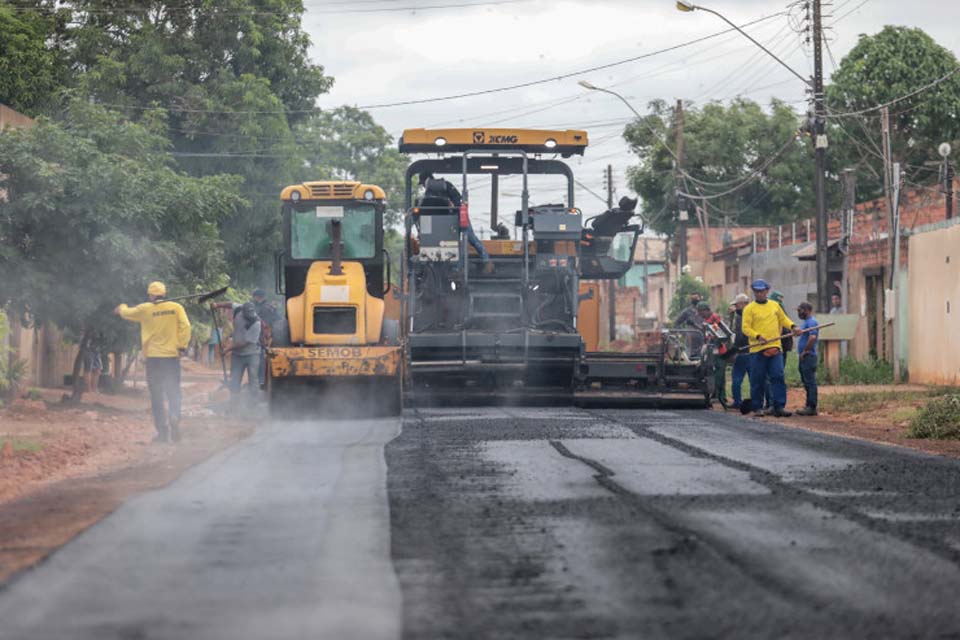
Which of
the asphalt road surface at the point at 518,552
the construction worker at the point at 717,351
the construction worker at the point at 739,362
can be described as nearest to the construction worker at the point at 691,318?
the construction worker at the point at 717,351

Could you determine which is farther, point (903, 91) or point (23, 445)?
point (903, 91)

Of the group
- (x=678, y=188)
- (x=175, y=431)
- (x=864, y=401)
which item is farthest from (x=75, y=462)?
(x=678, y=188)

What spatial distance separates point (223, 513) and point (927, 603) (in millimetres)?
4584

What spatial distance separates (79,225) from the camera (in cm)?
2047

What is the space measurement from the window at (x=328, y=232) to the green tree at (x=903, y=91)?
34705mm

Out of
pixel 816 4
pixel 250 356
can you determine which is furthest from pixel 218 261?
pixel 816 4

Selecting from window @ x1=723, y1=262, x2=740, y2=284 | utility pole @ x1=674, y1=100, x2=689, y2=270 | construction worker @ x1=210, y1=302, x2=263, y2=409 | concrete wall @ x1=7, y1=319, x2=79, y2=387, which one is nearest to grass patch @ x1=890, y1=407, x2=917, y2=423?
construction worker @ x1=210, y1=302, x2=263, y2=409

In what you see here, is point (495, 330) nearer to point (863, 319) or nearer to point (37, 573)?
point (37, 573)

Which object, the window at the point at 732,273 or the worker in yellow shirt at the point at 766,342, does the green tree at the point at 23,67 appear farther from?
the window at the point at 732,273

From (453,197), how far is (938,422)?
800 cm

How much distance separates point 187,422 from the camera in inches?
761

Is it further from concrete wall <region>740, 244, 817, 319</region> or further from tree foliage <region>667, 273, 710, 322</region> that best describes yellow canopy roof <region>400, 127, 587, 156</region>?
tree foliage <region>667, 273, 710, 322</region>

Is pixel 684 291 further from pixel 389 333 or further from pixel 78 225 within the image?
pixel 78 225

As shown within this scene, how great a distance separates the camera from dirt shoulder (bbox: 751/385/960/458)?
51.1ft
